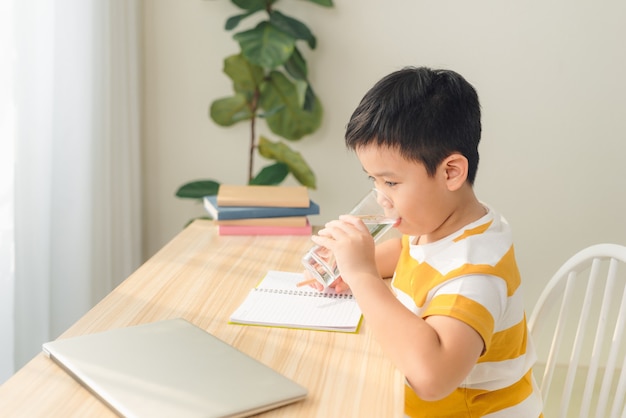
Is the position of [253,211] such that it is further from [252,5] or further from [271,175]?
[252,5]

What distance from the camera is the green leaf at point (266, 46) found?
7.29 ft

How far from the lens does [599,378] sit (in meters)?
2.56

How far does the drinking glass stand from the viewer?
1.08 m

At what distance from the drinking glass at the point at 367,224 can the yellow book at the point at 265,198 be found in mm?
596

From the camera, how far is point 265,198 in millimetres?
1741

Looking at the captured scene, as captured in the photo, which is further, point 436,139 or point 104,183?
point 104,183

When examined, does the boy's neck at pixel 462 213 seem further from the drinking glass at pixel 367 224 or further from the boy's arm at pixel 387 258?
the boy's arm at pixel 387 258

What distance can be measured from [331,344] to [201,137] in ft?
5.41

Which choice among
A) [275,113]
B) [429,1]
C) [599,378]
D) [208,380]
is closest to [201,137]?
[275,113]

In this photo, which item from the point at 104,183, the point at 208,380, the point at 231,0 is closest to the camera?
the point at 208,380

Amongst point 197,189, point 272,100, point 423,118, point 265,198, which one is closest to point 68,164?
point 197,189

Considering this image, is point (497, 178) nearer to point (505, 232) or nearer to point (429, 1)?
point (429, 1)

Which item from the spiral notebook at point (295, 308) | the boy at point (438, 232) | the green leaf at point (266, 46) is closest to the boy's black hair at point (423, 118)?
the boy at point (438, 232)

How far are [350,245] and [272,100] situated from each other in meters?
1.48
